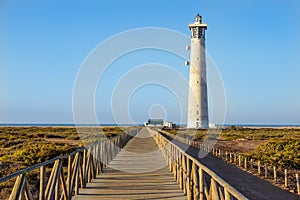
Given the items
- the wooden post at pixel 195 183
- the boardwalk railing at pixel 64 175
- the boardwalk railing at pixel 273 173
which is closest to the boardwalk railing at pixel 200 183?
the wooden post at pixel 195 183

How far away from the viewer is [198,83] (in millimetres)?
49875

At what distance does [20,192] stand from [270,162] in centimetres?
1989

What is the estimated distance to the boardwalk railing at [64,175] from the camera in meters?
4.52

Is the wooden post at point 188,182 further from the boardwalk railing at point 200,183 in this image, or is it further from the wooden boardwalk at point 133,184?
the wooden boardwalk at point 133,184

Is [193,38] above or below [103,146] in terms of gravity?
above

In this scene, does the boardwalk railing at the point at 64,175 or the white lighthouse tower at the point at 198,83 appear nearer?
the boardwalk railing at the point at 64,175

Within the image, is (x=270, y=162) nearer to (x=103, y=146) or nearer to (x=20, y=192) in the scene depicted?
(x=103, y=146)

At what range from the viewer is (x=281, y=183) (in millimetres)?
14719

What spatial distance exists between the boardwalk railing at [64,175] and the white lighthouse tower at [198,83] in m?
37.1

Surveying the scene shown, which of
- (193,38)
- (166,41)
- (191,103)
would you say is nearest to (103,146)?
(166,41)

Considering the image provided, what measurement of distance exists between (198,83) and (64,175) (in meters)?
42.5

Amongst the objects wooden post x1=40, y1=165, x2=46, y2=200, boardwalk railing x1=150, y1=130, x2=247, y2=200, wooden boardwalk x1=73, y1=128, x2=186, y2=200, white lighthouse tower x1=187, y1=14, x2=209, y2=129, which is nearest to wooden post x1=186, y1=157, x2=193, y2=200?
boardwalk railing x1=150, y1=130, x2=247, y2=200

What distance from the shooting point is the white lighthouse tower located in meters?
48.7

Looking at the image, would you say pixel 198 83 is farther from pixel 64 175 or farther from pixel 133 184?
pixel 64 175
